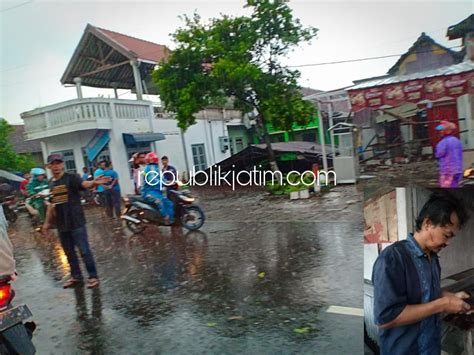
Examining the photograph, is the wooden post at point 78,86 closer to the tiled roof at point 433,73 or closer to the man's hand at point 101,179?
the man's hand at point 101,179

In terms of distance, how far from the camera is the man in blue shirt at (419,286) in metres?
0.77

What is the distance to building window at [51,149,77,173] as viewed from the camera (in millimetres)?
1081

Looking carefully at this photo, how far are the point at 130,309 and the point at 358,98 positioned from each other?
1238 mm

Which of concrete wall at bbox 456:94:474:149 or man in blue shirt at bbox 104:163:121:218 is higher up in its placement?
concrete wall at bbox 456:94:474:149

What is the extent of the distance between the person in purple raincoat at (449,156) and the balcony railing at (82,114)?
0.74 m

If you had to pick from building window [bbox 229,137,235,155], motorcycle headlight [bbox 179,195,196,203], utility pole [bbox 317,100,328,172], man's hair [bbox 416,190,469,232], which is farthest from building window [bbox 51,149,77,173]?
man's hair [bbox 416,190,469,232]

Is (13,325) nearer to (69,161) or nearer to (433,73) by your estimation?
(69,161)

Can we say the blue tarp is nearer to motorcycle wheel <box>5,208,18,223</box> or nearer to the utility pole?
motorcycle wheel <box>5,208,18,223</box>

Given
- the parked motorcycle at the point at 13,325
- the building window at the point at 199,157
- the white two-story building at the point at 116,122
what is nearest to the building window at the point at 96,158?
the white two-story building at the point at 116,122

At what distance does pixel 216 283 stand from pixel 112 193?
61 cm

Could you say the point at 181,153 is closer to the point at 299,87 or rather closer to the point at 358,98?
the point at 299,87

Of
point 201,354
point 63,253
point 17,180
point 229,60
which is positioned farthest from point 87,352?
point 229,60

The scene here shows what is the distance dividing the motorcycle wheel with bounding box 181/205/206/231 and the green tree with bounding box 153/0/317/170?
0.38 metres

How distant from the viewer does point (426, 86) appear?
2.24 feet
